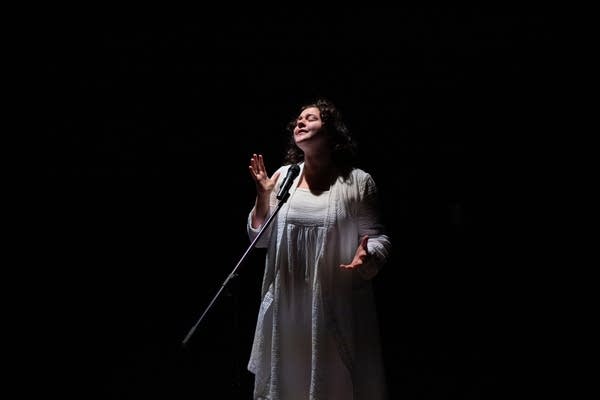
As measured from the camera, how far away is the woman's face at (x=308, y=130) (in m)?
1.73

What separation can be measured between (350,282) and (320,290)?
0.38 ft

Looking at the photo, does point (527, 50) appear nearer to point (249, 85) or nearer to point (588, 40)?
point (588, 40)

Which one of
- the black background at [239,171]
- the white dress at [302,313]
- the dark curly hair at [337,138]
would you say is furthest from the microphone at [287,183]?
the black background at [239,171]

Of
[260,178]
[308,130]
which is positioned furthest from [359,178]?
[260,178]

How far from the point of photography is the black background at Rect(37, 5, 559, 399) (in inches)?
91.0

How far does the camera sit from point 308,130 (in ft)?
5.69

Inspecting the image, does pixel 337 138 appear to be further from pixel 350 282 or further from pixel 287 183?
pixel 350 282

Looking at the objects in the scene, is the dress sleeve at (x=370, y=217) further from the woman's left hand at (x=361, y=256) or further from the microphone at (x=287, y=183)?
the microphone at (x=287, y=183)

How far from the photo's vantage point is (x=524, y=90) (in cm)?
235

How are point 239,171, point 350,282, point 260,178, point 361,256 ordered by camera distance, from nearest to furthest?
1. point 361,256
2. point 350,282
3. point 260,178
4. point 239,171

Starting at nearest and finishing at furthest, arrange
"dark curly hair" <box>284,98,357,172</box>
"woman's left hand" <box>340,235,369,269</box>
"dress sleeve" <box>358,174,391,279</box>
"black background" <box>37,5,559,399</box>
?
1. "woman's left hand" <box>340,235,369,269</box>
2. "dress sleeve" <box>358,174,391,279</box>
3. "dark curly hair" <box>284,98,357,172</box>
4. "black background" <box>37,5,559,399</box>

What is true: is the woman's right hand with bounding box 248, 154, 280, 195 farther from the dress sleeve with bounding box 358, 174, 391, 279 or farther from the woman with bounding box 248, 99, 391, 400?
the dress sleeve with bounding box 358, 174, 391, 279

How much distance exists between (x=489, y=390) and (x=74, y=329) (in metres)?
1.97

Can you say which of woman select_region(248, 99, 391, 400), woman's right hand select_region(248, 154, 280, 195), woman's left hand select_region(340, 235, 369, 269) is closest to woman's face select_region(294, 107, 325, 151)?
woman select_region(248, 99, 391, 400)
